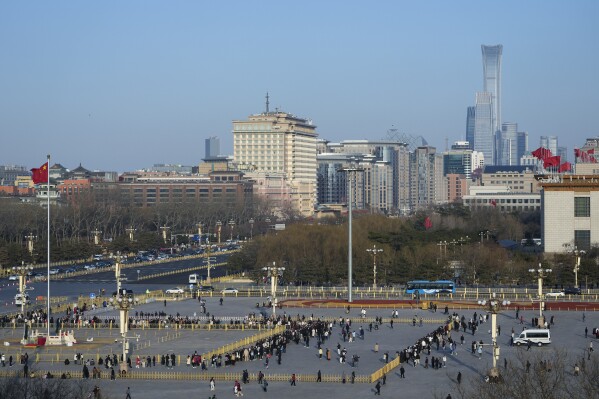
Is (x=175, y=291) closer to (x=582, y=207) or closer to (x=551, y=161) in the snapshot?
(x=551, y=161)

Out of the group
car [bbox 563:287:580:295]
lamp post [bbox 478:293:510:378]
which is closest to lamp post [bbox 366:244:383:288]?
car [bbox 563:287:580:295]

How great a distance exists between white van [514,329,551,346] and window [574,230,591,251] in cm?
3149

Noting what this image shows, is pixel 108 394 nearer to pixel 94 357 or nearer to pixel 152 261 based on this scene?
pixel 94 357

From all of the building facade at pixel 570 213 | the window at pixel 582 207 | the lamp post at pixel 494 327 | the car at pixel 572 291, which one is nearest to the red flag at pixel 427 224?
the building facade at pixel 570 213

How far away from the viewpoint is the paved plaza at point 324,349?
41656mm

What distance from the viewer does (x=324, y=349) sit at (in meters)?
51.2

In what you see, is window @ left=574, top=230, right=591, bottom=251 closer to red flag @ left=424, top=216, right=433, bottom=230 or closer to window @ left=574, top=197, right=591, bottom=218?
window @ left=574, top=197, right=591, bottom=218

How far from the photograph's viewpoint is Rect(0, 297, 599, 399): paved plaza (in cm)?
4166

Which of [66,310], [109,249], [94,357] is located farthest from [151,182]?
[94,357]

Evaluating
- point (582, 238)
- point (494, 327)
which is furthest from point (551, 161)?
point (494, 327)

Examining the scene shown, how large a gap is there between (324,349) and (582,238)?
118 feet

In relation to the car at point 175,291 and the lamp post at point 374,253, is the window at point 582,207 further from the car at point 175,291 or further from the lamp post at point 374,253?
the car at point 175,291

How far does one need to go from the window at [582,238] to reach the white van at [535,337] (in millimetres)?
31488

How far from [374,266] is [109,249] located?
142 feet
